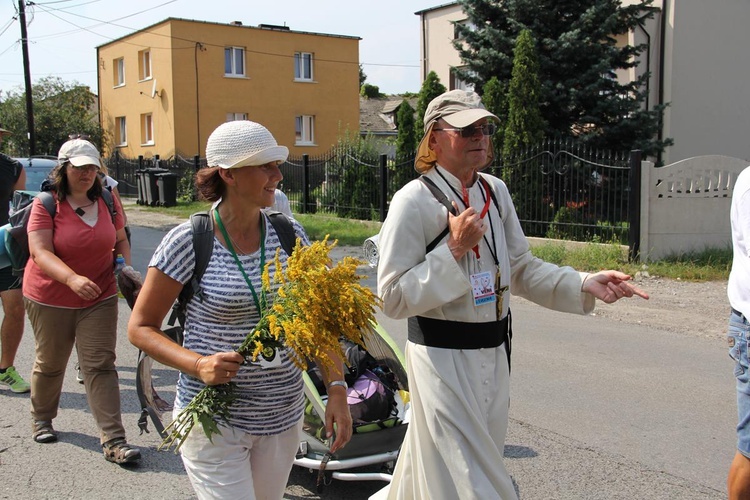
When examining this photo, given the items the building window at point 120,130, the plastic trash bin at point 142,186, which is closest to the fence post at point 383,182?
the plastic trash bin at point 142,186

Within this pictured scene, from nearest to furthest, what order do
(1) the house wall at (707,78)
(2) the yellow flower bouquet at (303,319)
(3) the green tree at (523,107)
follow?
(2) the yellow flower bouquet at (303,319) < (3) the green tree at (523,107) < (1) the house wall at (707,78)

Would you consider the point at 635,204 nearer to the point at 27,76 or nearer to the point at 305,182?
the point at 305,182

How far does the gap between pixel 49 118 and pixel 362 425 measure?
37.1 metres

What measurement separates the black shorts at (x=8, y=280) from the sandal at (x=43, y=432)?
154 centimetres

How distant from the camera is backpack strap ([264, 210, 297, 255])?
9.43 ft

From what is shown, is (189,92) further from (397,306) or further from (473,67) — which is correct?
(397,306)

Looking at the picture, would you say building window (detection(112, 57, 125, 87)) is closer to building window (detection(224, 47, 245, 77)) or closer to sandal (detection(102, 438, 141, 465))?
building window (detection(224, 47, 245, 77))

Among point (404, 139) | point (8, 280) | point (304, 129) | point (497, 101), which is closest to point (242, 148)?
point (8, 280)

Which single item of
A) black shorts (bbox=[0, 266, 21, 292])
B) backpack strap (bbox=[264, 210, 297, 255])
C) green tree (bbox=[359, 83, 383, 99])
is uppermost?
green tree (bbox=[359, 83, 383, 99])

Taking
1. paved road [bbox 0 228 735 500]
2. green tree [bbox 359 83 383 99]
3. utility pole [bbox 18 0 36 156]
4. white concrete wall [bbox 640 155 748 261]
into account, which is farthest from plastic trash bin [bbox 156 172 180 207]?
green tree [bbox 359 83 383 99]

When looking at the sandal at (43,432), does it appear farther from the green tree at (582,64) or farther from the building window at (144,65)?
the building window at (144,65)

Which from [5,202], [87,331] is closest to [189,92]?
[5,202]

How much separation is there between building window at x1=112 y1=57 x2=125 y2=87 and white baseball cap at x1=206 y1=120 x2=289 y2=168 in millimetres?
38813

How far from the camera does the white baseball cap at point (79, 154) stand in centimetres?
486
